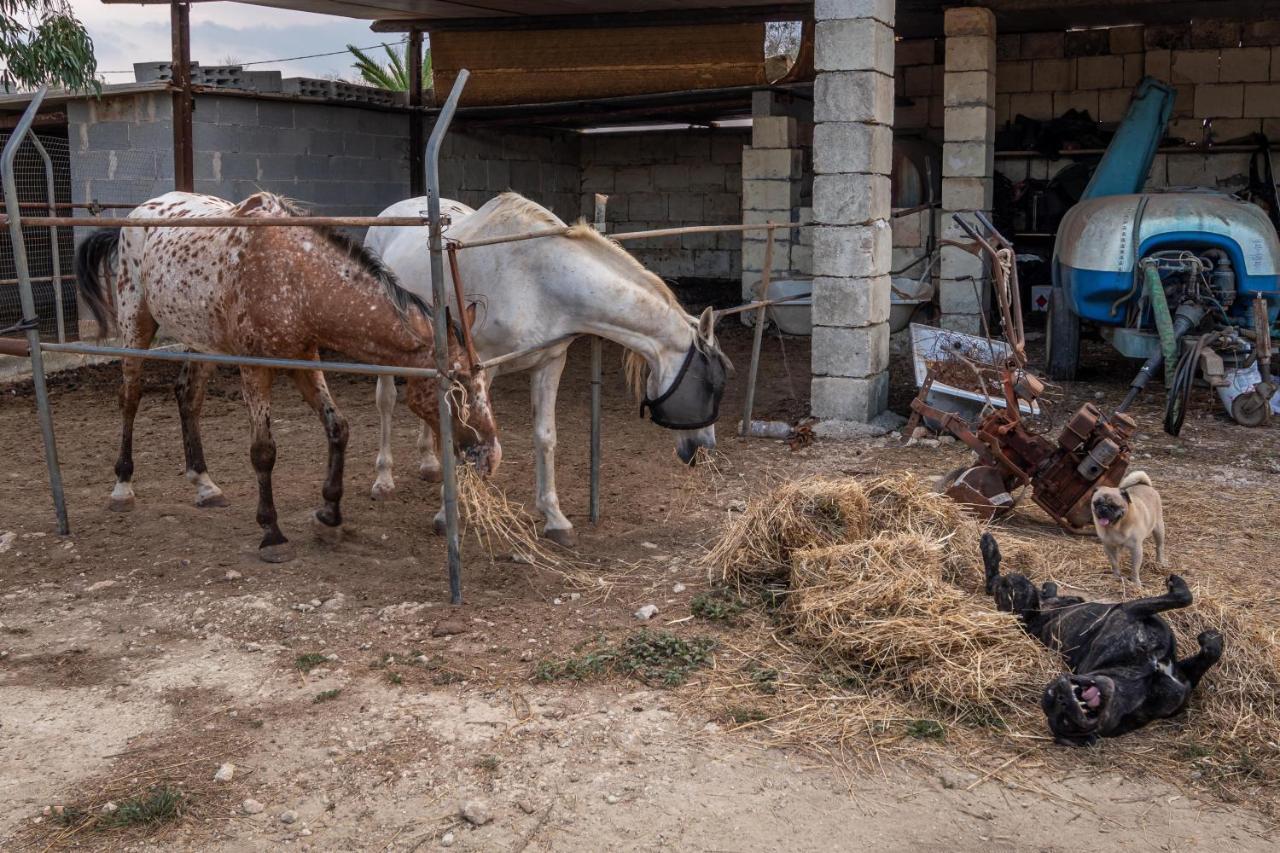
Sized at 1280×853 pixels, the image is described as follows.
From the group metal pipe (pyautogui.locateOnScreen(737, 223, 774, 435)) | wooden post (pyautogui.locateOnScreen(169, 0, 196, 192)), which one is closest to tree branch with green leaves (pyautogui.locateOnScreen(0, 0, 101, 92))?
wooden post (pyautogui.locateOnScreen(169, 0, 196, 192))

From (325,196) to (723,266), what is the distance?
5.14 meters

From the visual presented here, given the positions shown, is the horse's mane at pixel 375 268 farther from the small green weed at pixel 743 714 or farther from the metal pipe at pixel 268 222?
the small green weed at pixel 743 714

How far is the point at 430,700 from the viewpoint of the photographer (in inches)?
157

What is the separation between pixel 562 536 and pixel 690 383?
37.9 inches

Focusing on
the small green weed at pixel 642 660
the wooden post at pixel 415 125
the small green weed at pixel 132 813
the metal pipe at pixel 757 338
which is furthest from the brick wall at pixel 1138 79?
the small green weed at pixel 132 813

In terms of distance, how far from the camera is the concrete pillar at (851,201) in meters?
7.98

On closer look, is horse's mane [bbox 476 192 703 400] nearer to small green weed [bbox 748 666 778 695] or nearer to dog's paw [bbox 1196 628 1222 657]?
small green weed [bbox 748 666 778 695]

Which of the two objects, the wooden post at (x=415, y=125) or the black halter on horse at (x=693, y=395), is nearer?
the black halter on horse at (x=693, y=395)

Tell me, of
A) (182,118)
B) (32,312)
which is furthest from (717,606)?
(182,118)

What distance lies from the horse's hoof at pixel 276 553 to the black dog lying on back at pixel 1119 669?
3314 mm

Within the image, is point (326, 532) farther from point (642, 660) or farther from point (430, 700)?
point (642, 660)

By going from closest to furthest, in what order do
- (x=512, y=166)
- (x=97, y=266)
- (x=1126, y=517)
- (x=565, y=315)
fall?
(x=1126, y=517), (x=565, y=315), (x=97, y=266), (x=512, y=166)

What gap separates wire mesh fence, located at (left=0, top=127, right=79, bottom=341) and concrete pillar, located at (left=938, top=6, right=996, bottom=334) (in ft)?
27.1

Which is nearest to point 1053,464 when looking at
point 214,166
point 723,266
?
point 214,166
